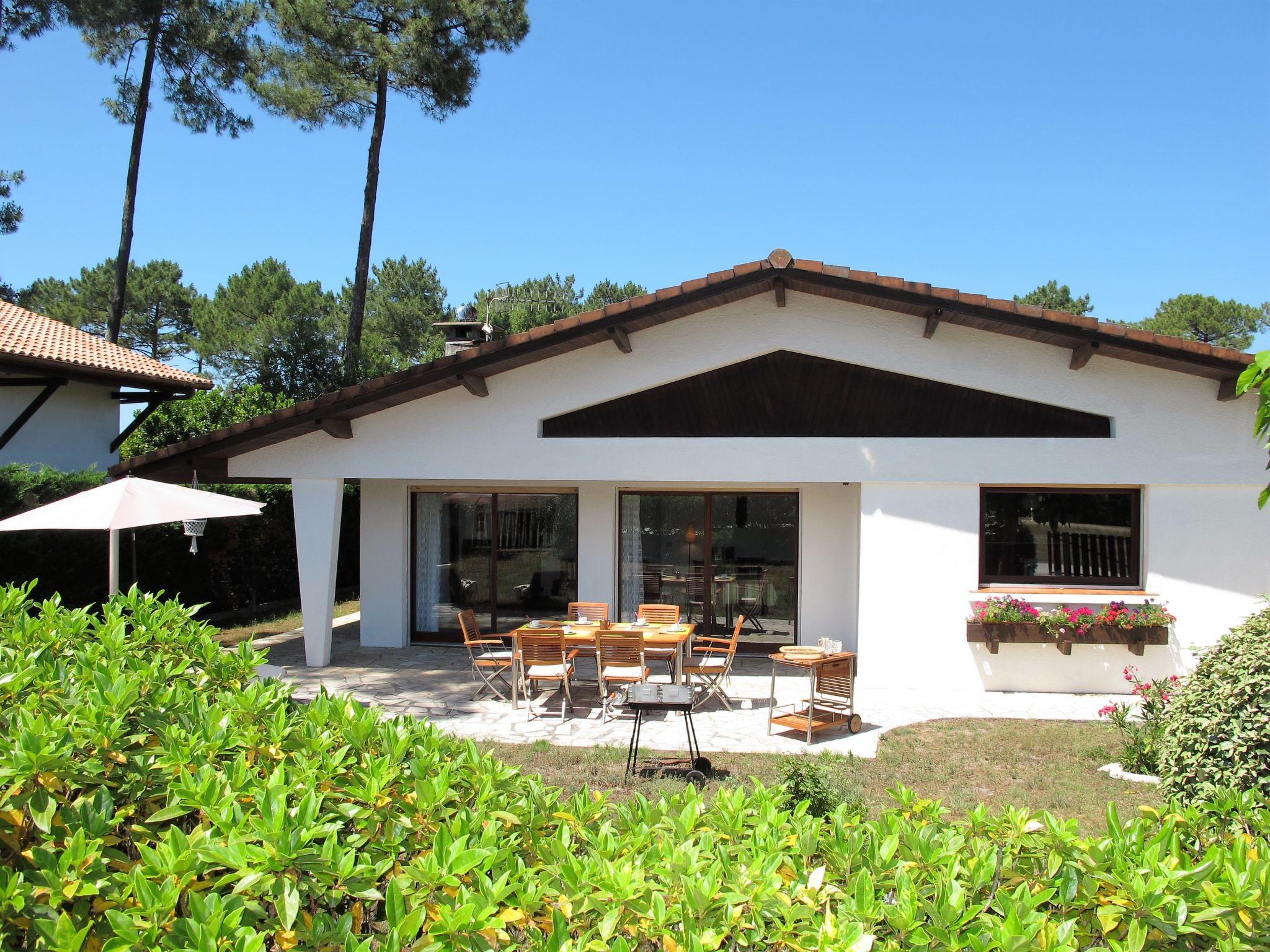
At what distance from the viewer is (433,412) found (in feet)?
36.8

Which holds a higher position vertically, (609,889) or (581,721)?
(609,889)

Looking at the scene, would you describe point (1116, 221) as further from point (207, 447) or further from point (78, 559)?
point (78, 559)

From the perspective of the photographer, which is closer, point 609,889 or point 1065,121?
point 609,889

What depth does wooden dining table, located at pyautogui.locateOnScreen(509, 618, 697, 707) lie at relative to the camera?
959 centimetres

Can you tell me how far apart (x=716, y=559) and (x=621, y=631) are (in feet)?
11.3

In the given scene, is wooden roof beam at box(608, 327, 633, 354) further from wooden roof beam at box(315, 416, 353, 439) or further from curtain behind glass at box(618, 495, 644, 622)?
wooden roof beam at box(315, 416, 353, 439)

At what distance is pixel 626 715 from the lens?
9438 millimetres

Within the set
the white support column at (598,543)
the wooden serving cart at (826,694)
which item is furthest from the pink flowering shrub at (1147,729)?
the white support column at (598,543)

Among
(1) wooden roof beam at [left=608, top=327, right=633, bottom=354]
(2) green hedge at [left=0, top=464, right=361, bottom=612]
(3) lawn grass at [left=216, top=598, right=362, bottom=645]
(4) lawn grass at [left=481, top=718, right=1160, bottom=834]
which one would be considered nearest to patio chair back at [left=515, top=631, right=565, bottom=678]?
(4) lawn grass at [left=481, top=718, right=1160, bottom=834]

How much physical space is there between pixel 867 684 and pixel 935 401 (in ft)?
11.5

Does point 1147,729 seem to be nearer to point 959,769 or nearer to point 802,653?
point 959,769

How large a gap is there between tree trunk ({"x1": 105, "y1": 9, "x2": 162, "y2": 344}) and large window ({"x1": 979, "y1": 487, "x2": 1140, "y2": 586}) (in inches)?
769

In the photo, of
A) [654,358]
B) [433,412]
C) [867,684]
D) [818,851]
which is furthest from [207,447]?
[818,851]

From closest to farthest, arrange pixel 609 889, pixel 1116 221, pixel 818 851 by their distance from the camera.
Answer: pixel 609 889, pixel 818 851, pixel 1116 221
